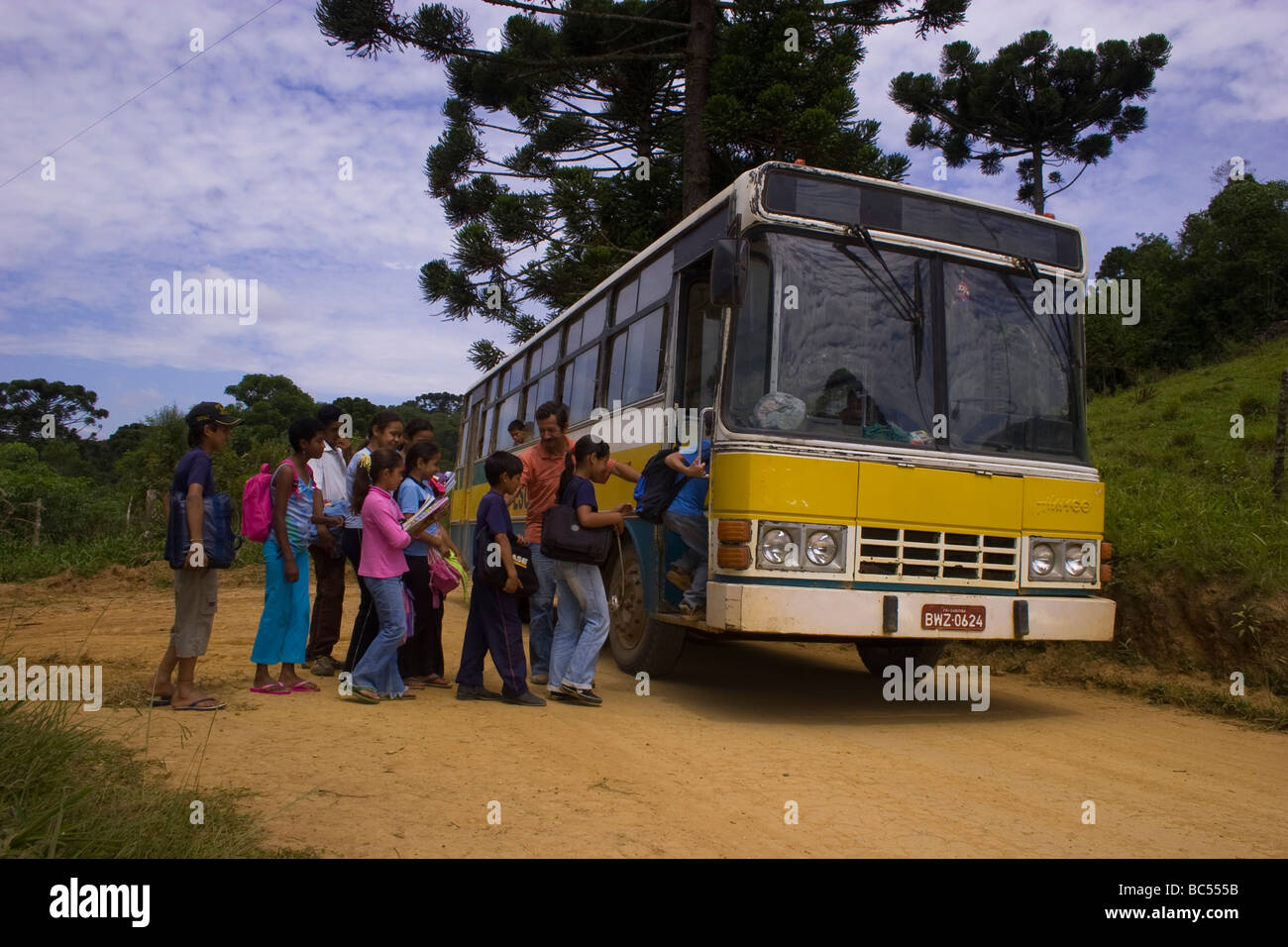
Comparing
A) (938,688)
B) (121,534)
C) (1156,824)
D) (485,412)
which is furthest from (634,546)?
(121,534)

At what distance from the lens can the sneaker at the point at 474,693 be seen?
643 cm

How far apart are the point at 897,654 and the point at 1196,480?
4.61 m

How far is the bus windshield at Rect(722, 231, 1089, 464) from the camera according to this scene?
19.4 feet

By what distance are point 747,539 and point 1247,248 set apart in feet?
78.3

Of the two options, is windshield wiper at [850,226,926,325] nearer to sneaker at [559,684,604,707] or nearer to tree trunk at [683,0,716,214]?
sneaker at [559,684,604,707]

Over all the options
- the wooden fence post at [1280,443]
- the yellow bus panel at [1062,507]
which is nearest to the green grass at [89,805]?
the yellow bus panel at [1062,507]

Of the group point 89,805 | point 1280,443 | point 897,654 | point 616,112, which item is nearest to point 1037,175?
point 616,112

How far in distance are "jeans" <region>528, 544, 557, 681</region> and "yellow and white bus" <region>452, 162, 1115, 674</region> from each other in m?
0.68

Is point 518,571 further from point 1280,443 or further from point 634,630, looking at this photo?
point 1280,443

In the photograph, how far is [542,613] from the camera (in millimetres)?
7172

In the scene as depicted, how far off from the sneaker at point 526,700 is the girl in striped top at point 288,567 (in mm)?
1260

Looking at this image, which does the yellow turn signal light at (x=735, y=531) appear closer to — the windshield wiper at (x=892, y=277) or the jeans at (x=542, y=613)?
the jeans at (x=542, y=613)

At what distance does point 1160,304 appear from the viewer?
2595cm

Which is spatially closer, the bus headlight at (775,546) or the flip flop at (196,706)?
the flip flop at (196,706)
